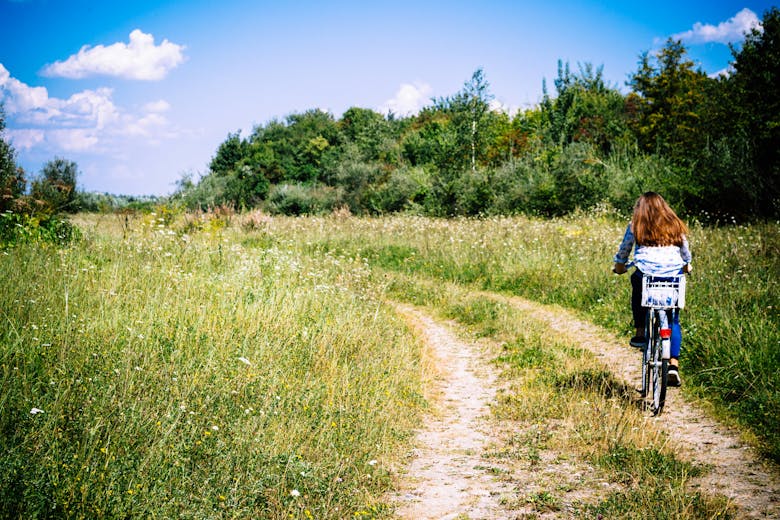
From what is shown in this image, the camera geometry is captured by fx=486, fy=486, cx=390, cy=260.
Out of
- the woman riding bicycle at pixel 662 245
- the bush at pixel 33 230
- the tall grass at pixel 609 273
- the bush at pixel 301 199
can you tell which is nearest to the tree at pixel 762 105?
the tall grass at pixel 609 273

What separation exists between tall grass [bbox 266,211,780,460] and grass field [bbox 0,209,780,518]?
49 millimetres

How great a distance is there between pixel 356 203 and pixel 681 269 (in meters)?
32.1

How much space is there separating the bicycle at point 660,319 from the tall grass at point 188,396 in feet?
8.87

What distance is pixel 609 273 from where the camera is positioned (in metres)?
11.4

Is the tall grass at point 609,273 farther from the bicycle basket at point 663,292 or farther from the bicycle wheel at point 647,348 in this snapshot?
the bicycle basket at point 663,292

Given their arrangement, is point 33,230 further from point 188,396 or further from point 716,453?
point 716,453

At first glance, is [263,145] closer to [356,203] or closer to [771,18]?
[356,203]

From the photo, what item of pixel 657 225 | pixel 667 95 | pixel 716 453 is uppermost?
pixel 667 95

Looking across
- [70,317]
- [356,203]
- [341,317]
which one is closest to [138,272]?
[70,317]

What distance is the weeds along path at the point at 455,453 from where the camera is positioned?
3.79m

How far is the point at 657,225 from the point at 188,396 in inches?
205

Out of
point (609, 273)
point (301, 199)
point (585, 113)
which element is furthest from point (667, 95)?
point (609, 273)

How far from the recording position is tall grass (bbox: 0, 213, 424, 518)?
10.2ft

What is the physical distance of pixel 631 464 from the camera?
417 centimetres
